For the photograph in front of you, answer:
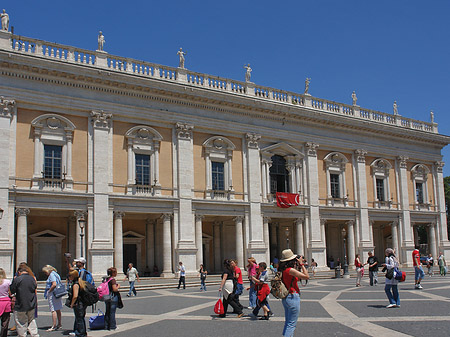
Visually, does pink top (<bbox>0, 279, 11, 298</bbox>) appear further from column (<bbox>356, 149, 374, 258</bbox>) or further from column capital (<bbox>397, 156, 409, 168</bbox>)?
column capital (<bbox>397, 156, 409, 168</bbox>)

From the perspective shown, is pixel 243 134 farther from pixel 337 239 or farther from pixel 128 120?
pixel 337 239

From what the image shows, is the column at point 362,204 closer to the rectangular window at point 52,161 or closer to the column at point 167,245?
the column at point 167,245

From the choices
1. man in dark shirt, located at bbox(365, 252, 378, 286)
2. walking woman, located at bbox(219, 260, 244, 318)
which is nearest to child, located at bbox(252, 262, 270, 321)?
walking woman, located at bbox(219, 260, 244, 318)

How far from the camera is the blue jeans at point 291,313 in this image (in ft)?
28.1

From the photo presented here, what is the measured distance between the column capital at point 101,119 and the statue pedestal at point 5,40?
5398 millimetres

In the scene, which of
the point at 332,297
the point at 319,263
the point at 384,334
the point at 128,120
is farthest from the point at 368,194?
the point at 384,334

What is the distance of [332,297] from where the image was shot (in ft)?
61.9

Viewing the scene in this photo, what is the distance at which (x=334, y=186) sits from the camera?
128 feet

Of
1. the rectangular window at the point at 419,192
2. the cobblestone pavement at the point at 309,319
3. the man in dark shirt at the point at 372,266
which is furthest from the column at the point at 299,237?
the cobblestone pavement at the point at 309,319

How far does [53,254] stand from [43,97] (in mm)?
8882

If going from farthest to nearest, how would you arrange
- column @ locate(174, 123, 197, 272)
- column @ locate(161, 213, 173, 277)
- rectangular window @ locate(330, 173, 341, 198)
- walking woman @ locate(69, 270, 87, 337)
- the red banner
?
rectangular window @ locate(330, 173, 341, 198)
the red banner
column @ locate(174, 123, 197, 272)
column @ locate(161, 213, 173, 277)
walking woman @ locate(69, 270, 87, 337)

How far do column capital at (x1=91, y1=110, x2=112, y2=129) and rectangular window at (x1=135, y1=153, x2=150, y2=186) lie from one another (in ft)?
8.47

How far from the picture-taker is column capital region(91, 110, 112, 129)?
29.0 meters

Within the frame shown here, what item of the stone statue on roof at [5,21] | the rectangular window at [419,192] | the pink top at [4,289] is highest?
the stone statue on roof at [5,21]
